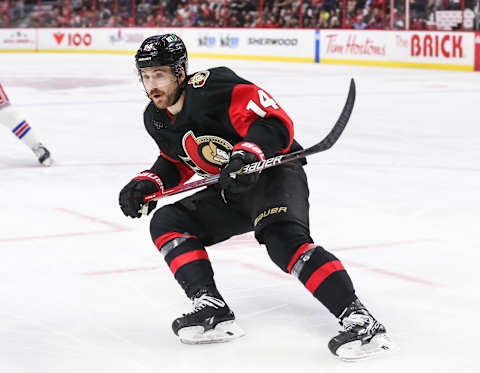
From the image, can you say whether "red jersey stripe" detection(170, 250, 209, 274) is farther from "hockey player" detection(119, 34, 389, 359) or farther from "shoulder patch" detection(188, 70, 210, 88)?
"shoulder patch" detection(188, 70, 210, 88)

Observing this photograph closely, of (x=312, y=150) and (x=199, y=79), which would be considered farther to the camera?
(x=199, y=79)

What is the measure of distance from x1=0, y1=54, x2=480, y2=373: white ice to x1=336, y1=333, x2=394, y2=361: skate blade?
0.02 meters

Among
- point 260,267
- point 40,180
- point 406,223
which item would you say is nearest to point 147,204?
point 260,267

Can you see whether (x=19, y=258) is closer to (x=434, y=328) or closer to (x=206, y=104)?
(x=206, y=104)

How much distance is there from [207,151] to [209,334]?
541mm

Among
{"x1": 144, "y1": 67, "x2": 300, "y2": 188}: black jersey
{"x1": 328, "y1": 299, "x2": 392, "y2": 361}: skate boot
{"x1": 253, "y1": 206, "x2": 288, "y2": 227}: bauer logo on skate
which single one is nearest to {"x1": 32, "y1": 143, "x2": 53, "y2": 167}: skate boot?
{"x1": 144, "y1": 67, "x2": 300, "y2": 188}: black jersey

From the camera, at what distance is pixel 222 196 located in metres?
2.74

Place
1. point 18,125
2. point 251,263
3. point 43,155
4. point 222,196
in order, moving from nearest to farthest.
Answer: point 222,196
point 251,263
point 43,155
point 18,125

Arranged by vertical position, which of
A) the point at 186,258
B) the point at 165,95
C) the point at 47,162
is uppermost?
the point at 165,95

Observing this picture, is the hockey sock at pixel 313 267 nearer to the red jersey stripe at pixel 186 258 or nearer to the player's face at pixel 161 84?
the red jersey stripe at pixel 186 258

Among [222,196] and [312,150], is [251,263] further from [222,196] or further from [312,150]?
[312,150]

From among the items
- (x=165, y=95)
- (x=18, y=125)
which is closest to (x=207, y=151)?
(x=165, y=95)

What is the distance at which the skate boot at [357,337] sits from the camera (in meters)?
2.41

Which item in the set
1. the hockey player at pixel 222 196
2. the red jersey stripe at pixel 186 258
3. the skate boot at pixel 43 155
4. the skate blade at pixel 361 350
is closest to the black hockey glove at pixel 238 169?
the hockey player at pixel 222 196
